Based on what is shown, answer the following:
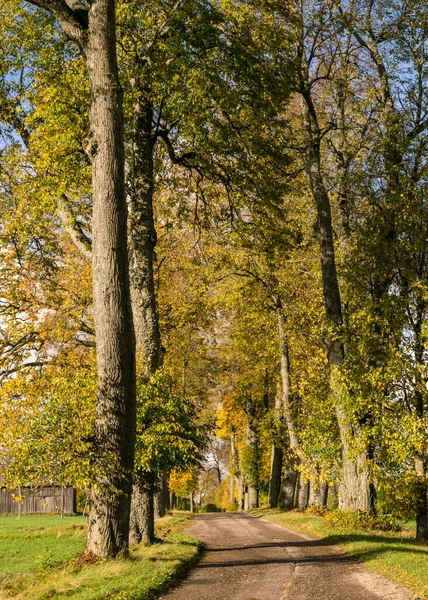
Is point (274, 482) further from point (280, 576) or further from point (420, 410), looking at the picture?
point (280, 576)

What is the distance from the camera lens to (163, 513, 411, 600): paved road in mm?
9375

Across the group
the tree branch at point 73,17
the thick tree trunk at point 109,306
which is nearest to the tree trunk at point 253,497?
the thick tree trunk at point 109,306

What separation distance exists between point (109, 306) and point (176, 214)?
8.32m

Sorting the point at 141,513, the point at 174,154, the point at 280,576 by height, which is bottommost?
the point at 280,576

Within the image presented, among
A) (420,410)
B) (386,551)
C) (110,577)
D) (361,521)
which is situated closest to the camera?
(110,577)

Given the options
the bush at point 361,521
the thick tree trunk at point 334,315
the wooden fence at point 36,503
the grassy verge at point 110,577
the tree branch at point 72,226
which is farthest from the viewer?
the wooden fence at point 36,503

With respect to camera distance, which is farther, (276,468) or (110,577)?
(276,468)

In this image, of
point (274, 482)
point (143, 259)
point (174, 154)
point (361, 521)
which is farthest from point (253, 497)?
point (143, 259)

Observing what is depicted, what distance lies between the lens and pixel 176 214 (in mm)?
19484

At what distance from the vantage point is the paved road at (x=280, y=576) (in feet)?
30.8

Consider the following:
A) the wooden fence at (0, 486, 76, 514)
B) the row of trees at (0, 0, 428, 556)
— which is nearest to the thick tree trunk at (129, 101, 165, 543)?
the row of trees at (0, 0, 428, 556)

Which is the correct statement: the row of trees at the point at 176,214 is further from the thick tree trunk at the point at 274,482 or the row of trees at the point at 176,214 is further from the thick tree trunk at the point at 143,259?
the thick tree trunk at the point at 274,482

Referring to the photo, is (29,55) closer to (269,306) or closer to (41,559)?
(41,559)

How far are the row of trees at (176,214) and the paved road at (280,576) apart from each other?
1.95 meters
